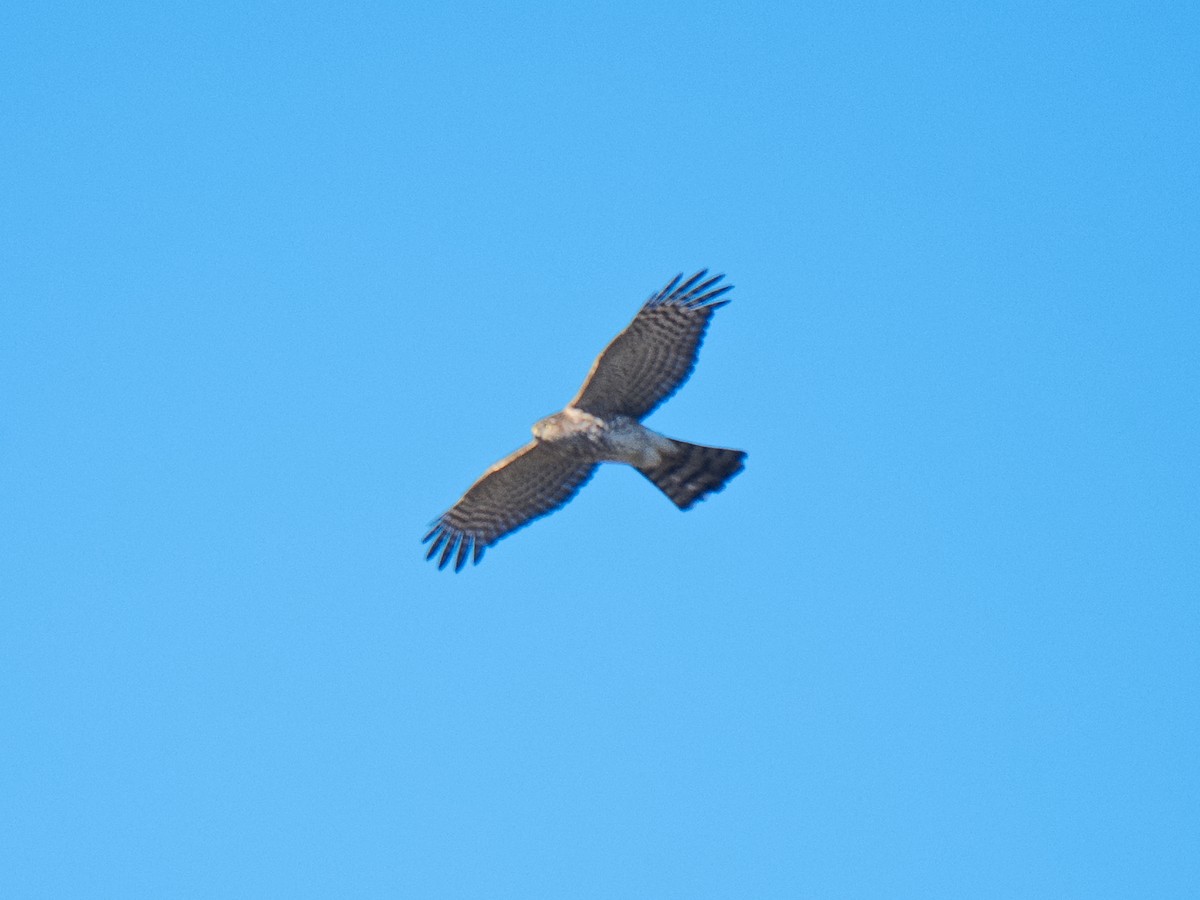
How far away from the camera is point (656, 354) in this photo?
17328mm

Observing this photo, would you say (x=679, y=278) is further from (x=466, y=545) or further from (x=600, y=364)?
(x=466, y=545)

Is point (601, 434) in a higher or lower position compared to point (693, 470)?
lower

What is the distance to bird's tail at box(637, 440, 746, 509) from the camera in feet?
58.1

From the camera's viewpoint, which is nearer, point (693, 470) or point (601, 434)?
point (601, 434)

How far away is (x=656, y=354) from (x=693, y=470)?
1.13m

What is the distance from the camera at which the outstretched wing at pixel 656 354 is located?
1722cm

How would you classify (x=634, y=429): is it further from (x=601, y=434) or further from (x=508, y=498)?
(x=508, y=498)

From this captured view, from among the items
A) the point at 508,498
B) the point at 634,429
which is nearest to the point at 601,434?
the point at 634,429

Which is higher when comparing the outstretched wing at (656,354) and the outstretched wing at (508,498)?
the outstretched wing at (656,354)

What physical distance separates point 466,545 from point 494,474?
0.86m

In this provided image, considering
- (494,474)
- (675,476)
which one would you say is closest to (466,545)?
(494,474)

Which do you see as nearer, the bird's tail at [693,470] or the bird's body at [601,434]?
the bird's body at [601,434]

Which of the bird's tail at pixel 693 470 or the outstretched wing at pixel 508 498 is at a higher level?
the bird's tail at pixel 693 470

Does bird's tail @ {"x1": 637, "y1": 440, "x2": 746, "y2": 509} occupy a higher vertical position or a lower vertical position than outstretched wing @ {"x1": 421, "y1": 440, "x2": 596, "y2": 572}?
higher
